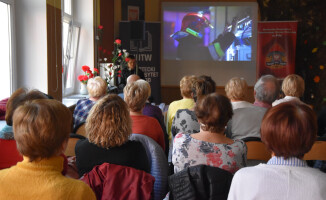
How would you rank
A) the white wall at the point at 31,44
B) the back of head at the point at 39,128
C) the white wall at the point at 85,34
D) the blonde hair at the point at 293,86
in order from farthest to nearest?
the white wall at the point at 85,34 → the white wall at the point at 31,44 → the blonde hair at the point at 293,86 → the back of head at the point at 39,128

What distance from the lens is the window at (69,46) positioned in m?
6.34

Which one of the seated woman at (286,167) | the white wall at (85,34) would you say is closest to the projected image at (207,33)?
the white wall at (85,34)

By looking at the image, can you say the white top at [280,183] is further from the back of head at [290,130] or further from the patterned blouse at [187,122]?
the patterned blouse at [187,122]

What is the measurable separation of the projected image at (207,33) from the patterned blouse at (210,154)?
276 inches

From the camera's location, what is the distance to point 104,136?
6.72ft

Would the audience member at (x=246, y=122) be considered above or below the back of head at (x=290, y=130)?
below

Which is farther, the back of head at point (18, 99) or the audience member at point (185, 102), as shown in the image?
the audience member at point (185, 102)

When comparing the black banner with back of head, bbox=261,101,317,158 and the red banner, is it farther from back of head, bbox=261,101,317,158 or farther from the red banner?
back of head, bbox=261,101,317,158

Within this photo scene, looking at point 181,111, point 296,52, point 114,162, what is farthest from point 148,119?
point 296,52

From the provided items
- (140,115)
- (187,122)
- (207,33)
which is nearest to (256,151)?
(187,122)

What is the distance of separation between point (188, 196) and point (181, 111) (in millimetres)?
1588

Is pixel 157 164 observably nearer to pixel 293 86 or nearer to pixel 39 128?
pixel 39 128

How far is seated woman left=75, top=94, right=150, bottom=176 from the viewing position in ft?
6.72

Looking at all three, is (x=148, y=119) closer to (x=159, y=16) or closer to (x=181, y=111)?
(x=181, y=111)
